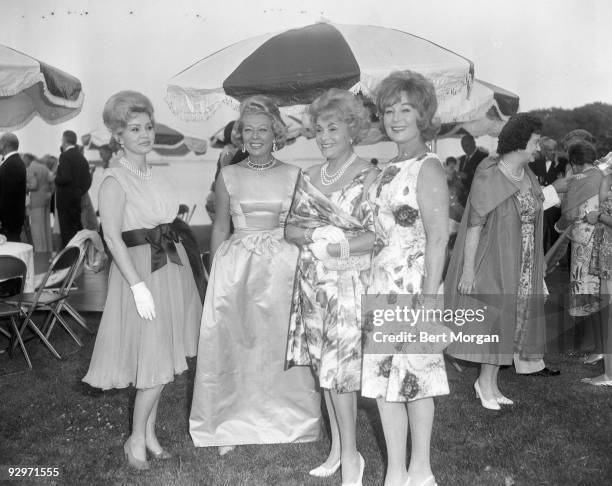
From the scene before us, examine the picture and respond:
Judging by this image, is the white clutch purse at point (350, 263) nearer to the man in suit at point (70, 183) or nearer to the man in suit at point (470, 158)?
the man in suit at point (470, 158)

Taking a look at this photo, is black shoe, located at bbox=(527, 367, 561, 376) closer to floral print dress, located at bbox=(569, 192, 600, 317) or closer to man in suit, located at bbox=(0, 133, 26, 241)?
floral print dress, located at bbox=(569, 192, 600, 317)

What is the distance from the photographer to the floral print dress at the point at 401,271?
2516mm

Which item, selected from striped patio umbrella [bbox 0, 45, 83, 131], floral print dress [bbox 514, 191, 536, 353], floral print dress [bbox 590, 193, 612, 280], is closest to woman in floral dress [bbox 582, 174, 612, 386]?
floral print dress [bbox 590, 193, 612, 280]

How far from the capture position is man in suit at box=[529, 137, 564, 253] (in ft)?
31.2

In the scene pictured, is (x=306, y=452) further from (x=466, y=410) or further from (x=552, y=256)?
(x=552, y=256)

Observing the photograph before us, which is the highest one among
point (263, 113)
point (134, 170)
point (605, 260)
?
point (263, 113)

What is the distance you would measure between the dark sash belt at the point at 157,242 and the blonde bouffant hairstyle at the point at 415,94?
1.16m

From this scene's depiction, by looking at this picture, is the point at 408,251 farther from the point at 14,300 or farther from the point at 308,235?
the point at 14,300

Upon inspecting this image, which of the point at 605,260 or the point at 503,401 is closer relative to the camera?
the point at 503,401

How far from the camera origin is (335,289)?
8.90 feet

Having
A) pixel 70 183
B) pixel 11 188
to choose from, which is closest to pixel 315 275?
pixel 11 188

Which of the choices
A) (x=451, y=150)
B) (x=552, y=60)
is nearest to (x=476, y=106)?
(x=552, y=60)

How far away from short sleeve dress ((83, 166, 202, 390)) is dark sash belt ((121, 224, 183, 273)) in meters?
0.02

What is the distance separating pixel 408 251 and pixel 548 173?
25.6ft
